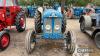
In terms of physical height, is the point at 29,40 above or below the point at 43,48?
above

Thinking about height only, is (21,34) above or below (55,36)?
below

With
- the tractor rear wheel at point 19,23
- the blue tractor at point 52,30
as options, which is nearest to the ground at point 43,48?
the blue tractor at point 52,30

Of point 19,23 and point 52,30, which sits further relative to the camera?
point 19,23

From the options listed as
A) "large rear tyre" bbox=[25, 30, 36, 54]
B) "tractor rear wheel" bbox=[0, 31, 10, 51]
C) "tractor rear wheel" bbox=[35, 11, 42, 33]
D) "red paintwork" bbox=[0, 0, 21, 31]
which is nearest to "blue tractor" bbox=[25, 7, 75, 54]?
"large rear tyre" bbox=[25, 30, 36, 54]

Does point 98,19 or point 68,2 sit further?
point 68,2

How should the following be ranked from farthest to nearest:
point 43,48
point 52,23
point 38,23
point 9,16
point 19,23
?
point 19,23 → point 9,16 → point 38,23 → point 43,48 → point 52,23

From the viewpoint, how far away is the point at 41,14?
7.77 meters

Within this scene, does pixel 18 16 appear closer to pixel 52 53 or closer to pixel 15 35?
pixel 15 35

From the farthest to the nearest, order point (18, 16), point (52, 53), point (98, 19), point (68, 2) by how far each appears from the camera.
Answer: point (68, 2) → point (18, 16) → point (98, 19) → point (52, 53)

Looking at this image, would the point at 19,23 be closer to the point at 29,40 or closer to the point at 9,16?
the point at 9,16

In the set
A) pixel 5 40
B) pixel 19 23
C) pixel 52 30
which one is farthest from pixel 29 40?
pixel 19 23

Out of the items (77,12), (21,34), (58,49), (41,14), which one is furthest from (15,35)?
(77,12)

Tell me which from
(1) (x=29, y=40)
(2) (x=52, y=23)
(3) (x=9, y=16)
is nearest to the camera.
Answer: (1) (x=29, y=40)

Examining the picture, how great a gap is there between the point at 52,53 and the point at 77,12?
10.2 m
